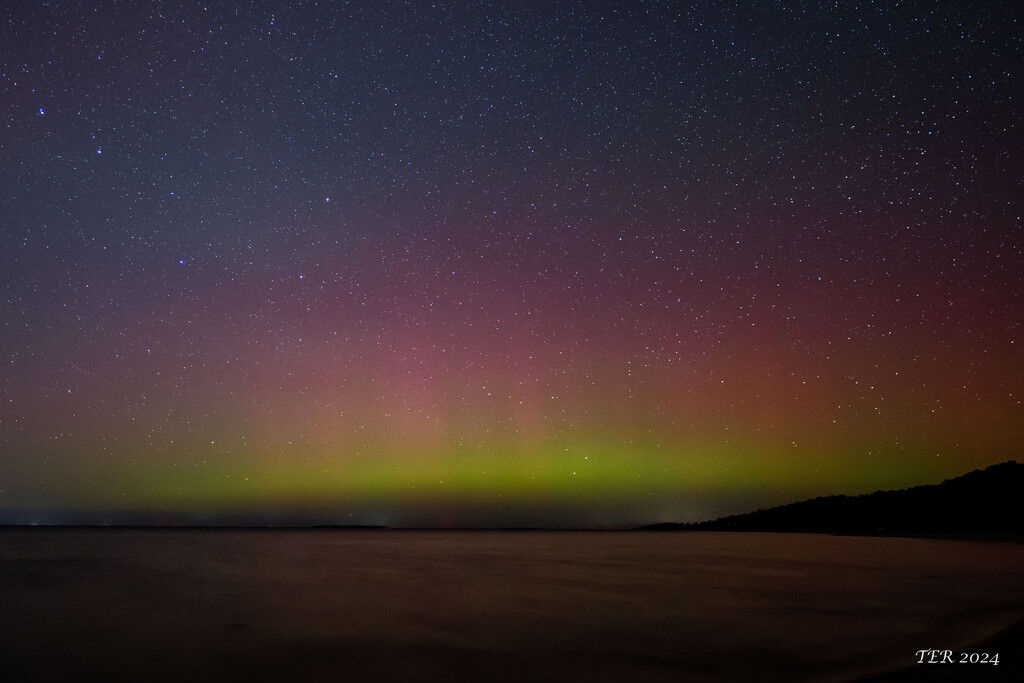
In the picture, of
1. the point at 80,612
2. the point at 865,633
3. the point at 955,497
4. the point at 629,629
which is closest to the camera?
the point at 865,633

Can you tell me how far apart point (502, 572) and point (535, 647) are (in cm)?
1031

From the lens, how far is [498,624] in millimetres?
8203

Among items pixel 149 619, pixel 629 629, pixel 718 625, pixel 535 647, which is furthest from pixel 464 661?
pixel 149 619

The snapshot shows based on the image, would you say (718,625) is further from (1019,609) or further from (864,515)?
(864,515)

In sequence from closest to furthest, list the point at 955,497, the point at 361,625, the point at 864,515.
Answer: the point at 361,625 < the point at 955,497 < the point at 864,515

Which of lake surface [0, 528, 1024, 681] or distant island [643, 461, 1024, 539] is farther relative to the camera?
distant island [643, 461, 1024, 539]

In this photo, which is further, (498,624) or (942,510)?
(942,510)

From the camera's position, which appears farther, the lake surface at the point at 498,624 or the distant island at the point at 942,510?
the distant island at the point at 942,510

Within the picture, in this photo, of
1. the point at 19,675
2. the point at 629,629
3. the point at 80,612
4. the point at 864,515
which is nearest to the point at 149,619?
the point at 80,612

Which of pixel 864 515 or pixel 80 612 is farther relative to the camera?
pixel 864 515

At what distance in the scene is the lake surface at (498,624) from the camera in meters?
5.73

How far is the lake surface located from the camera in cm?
573

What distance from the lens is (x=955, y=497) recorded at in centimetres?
6191

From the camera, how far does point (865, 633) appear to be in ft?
23.5
